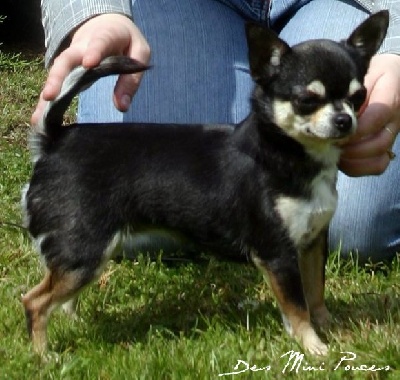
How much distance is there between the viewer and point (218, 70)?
3.68 meters

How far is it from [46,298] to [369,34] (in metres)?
1.15

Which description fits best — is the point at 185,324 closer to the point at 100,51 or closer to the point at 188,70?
the point at 100,51

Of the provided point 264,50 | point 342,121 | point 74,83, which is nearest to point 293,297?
point 342,121

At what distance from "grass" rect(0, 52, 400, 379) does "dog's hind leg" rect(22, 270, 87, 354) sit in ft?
0.21

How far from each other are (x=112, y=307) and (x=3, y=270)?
500mm

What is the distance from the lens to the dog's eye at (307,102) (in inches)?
93.2

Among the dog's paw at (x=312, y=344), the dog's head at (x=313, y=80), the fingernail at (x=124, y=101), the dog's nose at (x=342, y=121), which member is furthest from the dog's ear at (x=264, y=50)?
the dog's paw at (x=312, y=344)

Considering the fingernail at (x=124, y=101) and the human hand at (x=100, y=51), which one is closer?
the human hand at (x=100, y=51)

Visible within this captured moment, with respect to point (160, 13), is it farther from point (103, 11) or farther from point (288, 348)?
point (288, 348)

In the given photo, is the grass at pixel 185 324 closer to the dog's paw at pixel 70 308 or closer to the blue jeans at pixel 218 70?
the dog's paw at pixel 70 308

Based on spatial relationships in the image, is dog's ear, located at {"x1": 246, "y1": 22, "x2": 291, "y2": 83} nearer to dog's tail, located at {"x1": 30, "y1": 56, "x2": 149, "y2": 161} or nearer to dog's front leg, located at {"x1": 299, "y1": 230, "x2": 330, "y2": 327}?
dog's tail, located at {"x1": 30, "y1": 56, "x2": 149, "y2": 161}

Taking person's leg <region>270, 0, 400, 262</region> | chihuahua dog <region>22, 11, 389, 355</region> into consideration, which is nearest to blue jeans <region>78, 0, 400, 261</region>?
person's leg <region>270, 0, 400, 262</region>

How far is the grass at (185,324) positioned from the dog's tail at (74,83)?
1.99ft

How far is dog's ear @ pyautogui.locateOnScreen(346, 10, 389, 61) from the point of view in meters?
2.49
